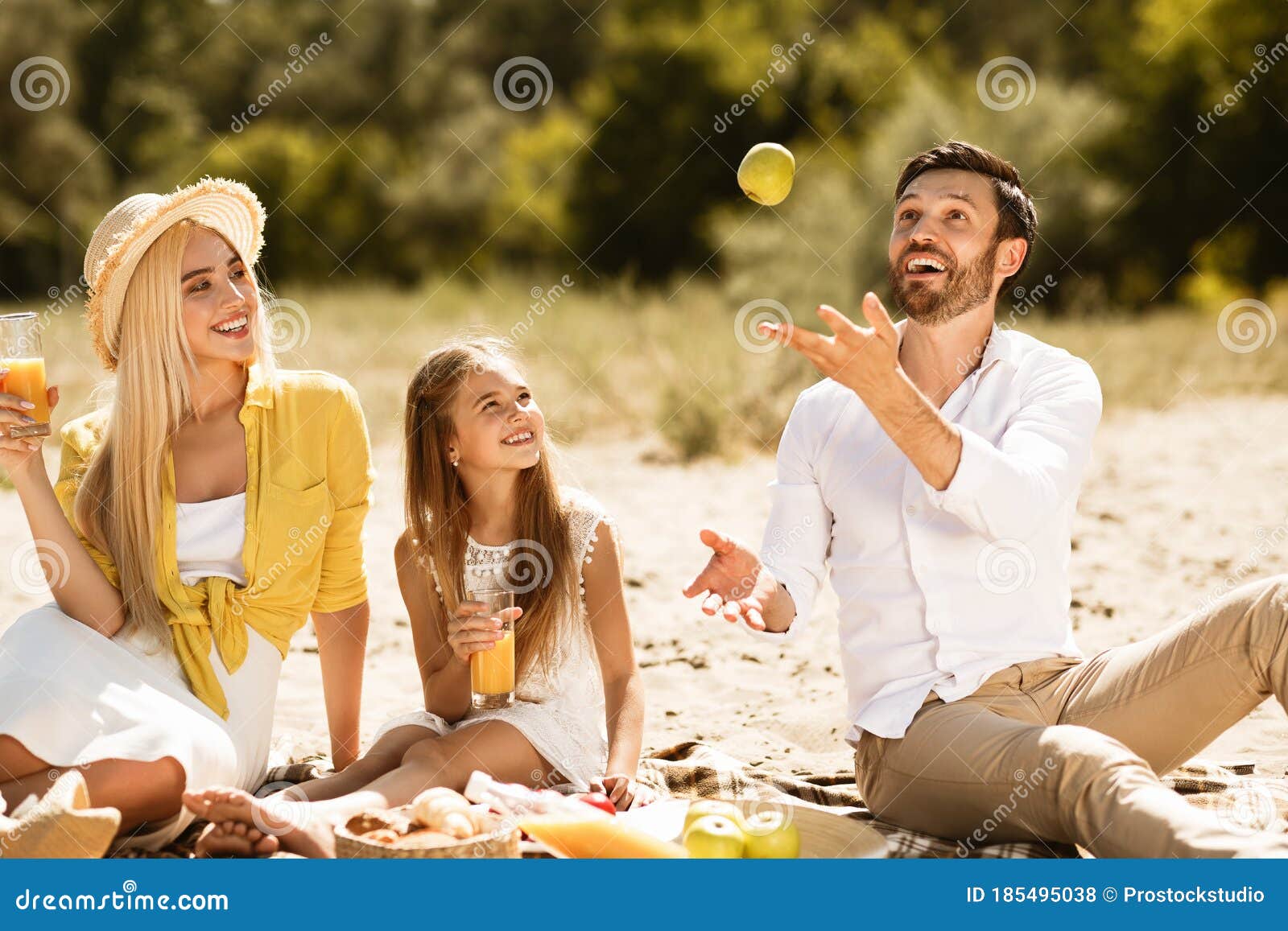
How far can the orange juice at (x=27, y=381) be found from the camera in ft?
11.3

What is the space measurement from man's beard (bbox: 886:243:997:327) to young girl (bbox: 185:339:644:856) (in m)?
1.03

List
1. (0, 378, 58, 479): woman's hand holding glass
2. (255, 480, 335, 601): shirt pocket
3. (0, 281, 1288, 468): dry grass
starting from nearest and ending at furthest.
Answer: (0, 378, 58, 479): woman's hand holding glass < (255, 480, 335, 601): shirt pocket < (0, 281, 1288, 468): dry grass

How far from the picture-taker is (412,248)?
96.9ft

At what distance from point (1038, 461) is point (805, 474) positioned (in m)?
0.65

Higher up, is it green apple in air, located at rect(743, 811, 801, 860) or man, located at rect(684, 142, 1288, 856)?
man, located at rect(684, 142, 1288, 856)

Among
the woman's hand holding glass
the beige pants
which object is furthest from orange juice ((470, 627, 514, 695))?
the woman's hand holding glass

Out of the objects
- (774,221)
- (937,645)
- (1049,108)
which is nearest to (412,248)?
(774,221)

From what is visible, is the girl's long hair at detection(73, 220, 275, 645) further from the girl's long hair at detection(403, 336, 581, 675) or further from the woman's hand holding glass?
the girl's long hair at detection(403, 336, 581, 675)

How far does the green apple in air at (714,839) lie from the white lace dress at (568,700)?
644 millimetres

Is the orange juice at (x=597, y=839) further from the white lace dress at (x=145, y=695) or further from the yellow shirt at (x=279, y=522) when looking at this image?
the yellow shirt at (x=279, y=522)

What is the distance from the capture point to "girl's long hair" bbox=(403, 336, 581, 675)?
151 inches

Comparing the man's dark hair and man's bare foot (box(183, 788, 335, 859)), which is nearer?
man's bare foot (box(183, 788, 335, 859))

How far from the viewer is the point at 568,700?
3.87m
